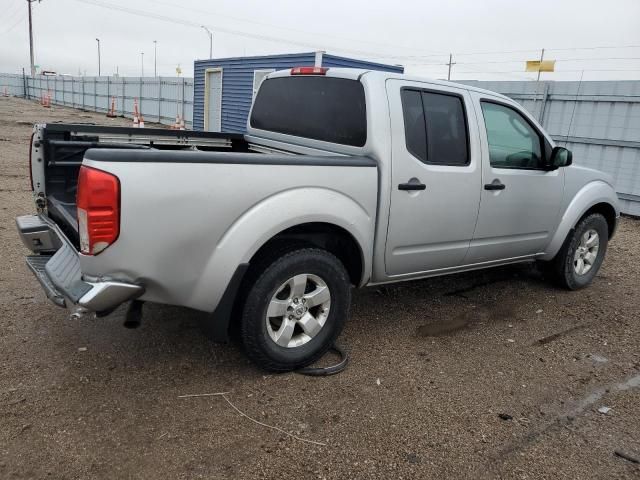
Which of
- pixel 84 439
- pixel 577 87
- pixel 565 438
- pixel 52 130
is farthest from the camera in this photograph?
pixel 577 87

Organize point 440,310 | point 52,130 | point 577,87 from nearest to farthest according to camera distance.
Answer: point 52,130, point 440,310, point 577,87

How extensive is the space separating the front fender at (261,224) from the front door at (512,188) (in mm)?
1433

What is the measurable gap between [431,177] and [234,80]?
46.7 feet

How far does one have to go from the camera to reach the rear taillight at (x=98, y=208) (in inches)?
98.1

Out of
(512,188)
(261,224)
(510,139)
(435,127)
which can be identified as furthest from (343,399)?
(510,139)

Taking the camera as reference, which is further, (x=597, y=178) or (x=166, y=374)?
(x=597, y=178)

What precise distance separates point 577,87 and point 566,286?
642 centimetres

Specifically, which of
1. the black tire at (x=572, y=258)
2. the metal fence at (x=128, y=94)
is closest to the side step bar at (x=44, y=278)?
the black tire at (x=572, y=258)

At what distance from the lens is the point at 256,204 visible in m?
2.93

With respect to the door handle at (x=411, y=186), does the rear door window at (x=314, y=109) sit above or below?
above

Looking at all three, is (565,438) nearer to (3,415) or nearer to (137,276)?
(137,276)

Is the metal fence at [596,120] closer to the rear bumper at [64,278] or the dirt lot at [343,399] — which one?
the dirt lot at [343,399]

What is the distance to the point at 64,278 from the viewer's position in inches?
112

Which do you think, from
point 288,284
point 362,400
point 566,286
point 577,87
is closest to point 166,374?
point 288,284
